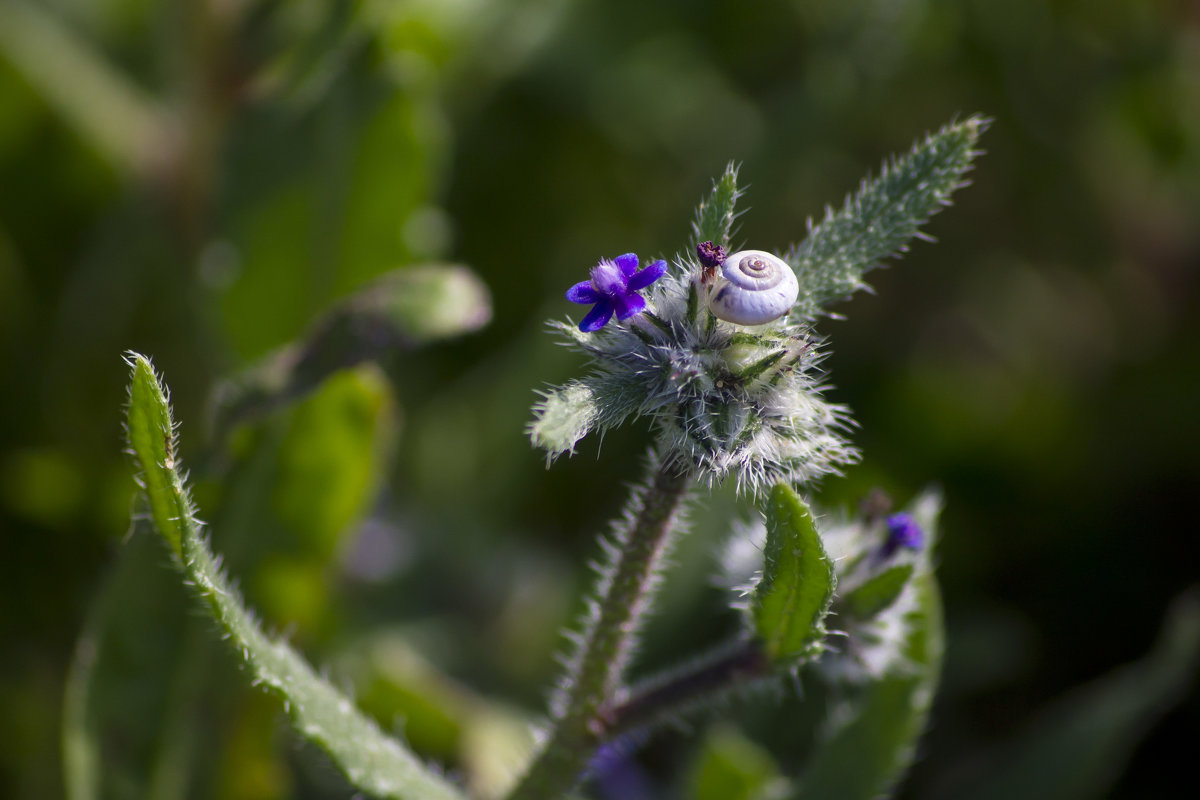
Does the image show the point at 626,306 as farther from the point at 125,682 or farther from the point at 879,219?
the point at 125,682

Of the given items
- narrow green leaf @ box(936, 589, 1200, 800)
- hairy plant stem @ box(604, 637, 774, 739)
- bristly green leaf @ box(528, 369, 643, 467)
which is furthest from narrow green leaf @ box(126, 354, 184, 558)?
narrow green leaf @ box(936, 589, 1200, 800)

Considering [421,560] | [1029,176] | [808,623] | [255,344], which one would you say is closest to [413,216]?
[255,344]

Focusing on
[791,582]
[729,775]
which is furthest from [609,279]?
[729,775]

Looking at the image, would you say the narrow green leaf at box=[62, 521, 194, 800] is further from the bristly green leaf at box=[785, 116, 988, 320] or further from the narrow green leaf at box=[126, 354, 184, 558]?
the bristly green leaf at box=[785, 116, 988, 320]

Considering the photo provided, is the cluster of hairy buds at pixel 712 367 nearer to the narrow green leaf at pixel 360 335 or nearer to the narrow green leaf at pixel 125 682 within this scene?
the narrow green leaf at pixel 360 335

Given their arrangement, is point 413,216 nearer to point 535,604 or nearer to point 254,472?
point 254,472
